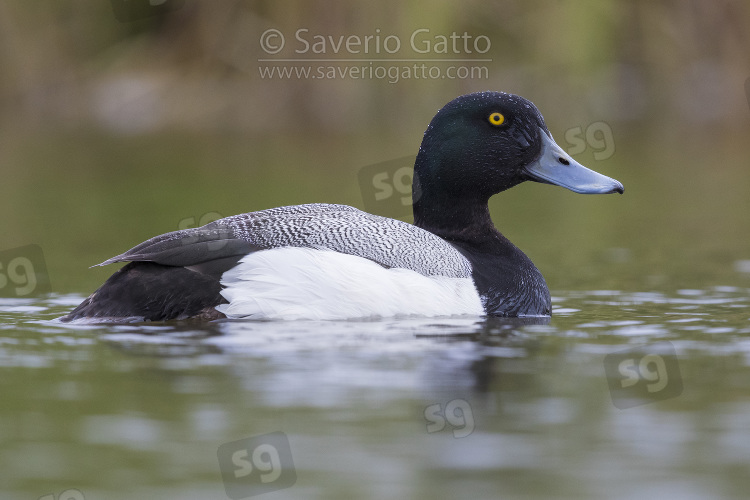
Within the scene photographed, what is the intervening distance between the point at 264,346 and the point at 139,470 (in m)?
2.07

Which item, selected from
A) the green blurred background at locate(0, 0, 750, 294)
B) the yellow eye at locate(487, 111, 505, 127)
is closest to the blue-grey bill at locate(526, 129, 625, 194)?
→ the yellow eye at locate(487, 111, 505, 127)

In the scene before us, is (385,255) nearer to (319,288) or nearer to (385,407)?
(319,288)

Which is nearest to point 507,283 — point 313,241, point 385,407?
point 313,241

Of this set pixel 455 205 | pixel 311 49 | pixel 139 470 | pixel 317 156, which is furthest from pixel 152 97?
pixel 139 470

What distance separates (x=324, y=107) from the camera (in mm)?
21609

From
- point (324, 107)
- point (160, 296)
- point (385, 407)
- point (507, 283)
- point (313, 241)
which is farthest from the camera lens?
point (324, 107)

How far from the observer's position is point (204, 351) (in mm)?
6520

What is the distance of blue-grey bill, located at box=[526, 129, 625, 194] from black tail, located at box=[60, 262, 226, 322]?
2.59 metres

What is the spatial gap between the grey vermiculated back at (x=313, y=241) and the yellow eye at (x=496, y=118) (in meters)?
1.04

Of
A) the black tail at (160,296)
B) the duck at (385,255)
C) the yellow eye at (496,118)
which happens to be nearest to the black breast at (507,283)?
the duck at (385,255)

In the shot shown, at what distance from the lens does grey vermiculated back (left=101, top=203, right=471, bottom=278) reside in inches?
288

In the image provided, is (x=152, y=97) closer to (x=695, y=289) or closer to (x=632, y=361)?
(x=695, y=289)

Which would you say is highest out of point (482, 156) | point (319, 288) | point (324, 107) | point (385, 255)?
point (324, 107)

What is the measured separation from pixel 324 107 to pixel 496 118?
43.0 feet
